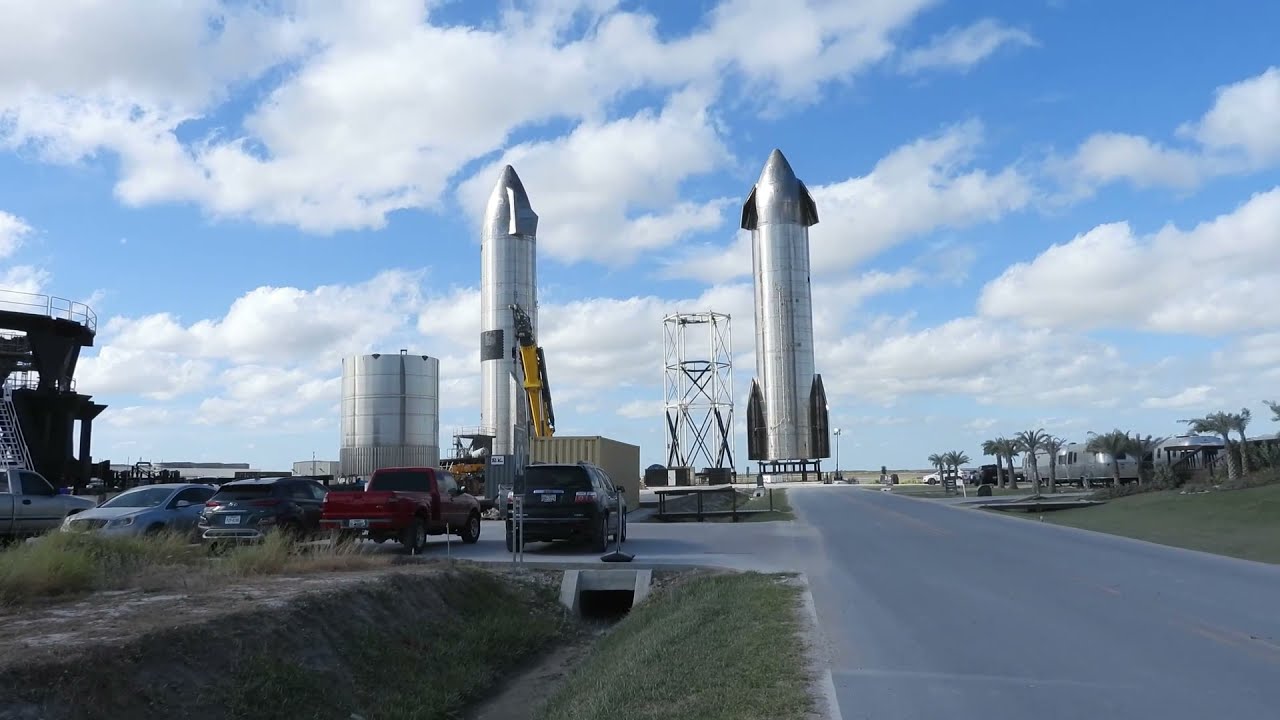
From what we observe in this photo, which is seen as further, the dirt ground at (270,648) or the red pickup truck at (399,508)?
the red pickup truck at (399,508)

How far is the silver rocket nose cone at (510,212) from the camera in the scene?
7944cm

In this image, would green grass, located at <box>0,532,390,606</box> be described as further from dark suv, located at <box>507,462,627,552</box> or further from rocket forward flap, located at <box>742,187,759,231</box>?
rocket forward flap, located at <box>742,187,759,231</box>

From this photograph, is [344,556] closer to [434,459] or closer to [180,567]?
[180,567]

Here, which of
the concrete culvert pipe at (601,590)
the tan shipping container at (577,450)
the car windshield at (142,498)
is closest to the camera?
the concrete culvert pipe at (601,590)

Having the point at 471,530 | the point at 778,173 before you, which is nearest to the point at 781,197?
the point at 778,173

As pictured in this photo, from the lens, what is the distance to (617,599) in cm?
1772

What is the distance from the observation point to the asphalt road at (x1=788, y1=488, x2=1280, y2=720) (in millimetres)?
6961

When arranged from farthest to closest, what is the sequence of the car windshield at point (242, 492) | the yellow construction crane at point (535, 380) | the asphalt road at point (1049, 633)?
the yellow construction crane at point (535, 380) → the car windshield at point (242, 492) → the asphalt road at point (1049, 633)

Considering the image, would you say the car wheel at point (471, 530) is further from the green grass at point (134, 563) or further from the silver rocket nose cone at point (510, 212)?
the silver rocket nose cone at point (510, 212)

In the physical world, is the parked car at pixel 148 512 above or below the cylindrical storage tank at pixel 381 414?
below

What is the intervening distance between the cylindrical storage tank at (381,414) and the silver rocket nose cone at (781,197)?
43.4 metres

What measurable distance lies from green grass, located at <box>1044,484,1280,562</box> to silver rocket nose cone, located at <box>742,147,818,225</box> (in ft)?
189

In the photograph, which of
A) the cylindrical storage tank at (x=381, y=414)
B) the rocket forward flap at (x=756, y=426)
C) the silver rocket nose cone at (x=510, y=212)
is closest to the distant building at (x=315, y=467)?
the cylindrical storage tank at (x=381, y=414)

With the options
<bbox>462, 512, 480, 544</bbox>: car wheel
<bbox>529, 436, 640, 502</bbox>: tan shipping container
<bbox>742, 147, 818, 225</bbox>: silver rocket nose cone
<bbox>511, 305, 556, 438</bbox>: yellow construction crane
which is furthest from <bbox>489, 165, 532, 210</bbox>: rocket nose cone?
<bbox>462, 512, 480, 544</bbox>: car wheel
